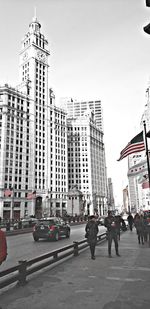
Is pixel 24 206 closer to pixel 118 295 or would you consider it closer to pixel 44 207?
pixel 44 207

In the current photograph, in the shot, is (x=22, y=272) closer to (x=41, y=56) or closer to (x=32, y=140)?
(x=32, y=140)

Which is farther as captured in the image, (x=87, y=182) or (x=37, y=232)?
(x=87, y=182)

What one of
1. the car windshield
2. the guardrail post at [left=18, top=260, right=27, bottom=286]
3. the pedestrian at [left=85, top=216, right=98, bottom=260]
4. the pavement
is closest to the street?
the car windshield

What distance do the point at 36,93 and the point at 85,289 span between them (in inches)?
4179

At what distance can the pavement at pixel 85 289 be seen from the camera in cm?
502

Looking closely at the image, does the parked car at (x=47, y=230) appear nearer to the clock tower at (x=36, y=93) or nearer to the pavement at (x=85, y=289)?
the pavement at (x=85, y=289)

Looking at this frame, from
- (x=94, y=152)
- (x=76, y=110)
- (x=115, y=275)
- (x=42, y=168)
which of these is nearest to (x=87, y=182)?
(x=94, y=152)

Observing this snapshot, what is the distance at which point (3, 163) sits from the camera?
85312 mm

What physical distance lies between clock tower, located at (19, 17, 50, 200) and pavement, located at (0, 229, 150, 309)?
86.3 metres

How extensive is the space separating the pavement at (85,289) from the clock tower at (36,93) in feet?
283

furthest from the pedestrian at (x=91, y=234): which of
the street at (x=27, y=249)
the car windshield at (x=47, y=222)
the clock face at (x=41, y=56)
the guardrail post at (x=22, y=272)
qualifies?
the clock face at (x=41, y=56)

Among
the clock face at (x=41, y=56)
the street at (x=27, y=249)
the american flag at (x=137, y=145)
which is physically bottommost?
the street at (x=27, y=249)

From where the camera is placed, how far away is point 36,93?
348 feet

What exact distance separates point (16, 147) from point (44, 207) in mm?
25701
